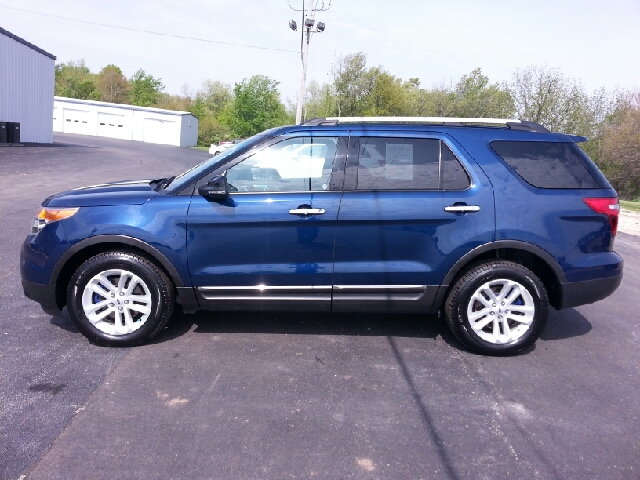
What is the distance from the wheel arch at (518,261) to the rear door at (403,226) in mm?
60

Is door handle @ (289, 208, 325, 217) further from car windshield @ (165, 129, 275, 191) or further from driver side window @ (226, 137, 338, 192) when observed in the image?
car windshield @ (165, 129, 275, 191)

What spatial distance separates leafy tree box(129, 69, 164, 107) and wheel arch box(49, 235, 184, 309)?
311ft

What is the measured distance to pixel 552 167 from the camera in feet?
16.0

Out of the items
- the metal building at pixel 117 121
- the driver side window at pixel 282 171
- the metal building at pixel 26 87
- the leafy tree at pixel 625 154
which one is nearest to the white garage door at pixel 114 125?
the metal building at pixel 117 121

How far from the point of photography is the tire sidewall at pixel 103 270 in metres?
4.65

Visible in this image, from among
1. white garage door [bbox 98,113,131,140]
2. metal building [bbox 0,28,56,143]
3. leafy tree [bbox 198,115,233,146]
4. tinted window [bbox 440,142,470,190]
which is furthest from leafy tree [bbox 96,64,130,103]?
tinted window [bbox 440,142,470,190]

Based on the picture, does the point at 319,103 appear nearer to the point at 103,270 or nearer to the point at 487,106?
the point at 487,106

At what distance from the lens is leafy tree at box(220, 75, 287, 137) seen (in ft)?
202

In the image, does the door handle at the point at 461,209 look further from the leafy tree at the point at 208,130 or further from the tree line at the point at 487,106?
the leafy tree at the point at 208,130

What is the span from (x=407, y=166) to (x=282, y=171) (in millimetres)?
1014

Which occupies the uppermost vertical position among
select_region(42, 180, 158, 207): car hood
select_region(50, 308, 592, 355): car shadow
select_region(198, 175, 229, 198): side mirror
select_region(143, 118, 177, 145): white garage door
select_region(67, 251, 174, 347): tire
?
select_region(143, 118, 177, 145): white garage door

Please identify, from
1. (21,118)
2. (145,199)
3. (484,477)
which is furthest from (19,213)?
(21,118)

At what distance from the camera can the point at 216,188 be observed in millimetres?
4574

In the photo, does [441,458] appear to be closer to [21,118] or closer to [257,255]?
[257,255]
